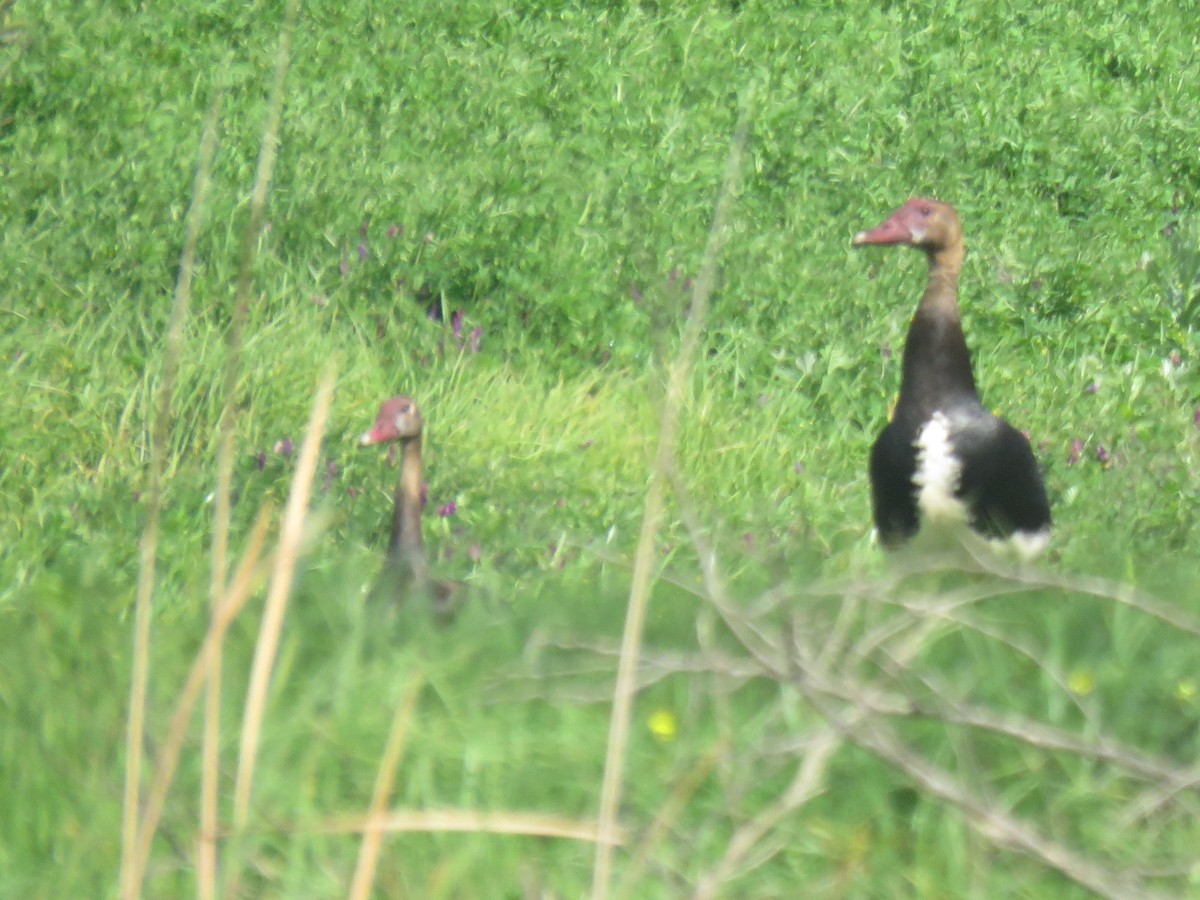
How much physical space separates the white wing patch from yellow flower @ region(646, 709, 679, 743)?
2.18 metres

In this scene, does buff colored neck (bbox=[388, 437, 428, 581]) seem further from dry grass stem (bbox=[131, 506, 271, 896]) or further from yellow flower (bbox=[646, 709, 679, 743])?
dry grass stem (bbox=[131, 506, 271, 896])

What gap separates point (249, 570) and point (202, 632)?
1.38m

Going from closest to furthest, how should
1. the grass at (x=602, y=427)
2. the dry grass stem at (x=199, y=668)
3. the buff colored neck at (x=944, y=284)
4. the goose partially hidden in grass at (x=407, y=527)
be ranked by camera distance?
the dry grass stem at (x=199, y=668) → the grass at (x=602, y=427) → the goose partially hidden in grass at (x=407, y=527) → the buff colored neck at (x=944, y=284)

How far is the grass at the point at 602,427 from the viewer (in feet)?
9.16

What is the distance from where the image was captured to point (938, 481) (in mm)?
5102

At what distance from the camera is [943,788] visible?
8.11ft

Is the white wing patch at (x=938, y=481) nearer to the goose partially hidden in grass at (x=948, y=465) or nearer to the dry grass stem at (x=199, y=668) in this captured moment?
the goose partially hidden in grass at (x=948, y=465)

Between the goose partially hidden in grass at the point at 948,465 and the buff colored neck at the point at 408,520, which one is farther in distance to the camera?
the goose partially hidden in grass at the point at 948,465

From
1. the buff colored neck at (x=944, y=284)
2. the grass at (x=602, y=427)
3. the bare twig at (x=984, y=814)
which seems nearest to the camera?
the bare twig at (x=984, y=814)

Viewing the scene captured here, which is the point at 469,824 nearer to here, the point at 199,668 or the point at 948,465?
the point at 199,668

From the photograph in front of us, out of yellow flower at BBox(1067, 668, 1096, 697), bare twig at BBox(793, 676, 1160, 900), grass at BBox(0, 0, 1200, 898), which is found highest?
bare twig at BBox(793, 676, 1160, 900)

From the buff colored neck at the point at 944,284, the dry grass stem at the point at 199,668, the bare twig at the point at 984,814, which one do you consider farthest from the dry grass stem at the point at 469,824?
the buff colored neck at the point at 944,284

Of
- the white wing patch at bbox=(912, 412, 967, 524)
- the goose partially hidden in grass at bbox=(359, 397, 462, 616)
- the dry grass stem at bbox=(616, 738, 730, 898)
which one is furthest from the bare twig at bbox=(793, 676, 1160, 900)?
the white wing patch at bbox=(912, 412, 967, 524)

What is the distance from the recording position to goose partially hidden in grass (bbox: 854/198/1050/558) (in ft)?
16.8
